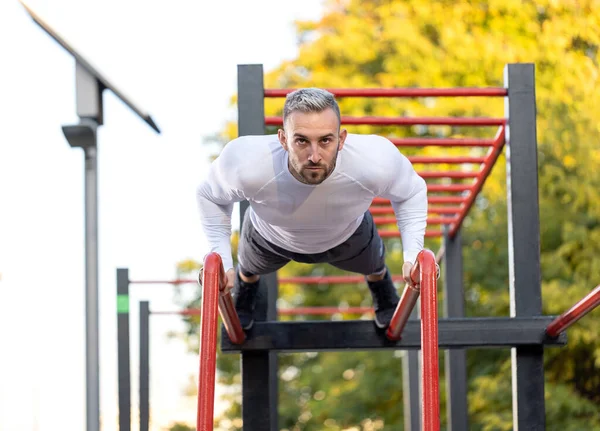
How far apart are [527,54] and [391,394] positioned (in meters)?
4.66

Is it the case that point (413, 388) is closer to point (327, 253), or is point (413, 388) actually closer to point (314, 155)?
point (327, 253)

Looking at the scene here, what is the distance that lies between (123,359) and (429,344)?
10.5 ft

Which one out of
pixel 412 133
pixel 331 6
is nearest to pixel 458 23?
pixel 412 133

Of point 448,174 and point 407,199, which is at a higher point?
point 448,174

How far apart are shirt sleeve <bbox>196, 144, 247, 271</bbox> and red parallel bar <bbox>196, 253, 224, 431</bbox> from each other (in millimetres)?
356

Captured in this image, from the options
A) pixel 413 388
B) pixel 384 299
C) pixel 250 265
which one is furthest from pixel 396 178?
pixel 413 388

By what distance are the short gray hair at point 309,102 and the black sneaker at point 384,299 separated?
1.39 metres

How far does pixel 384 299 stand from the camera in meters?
4.13

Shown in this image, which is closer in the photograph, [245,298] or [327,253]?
[327,253]

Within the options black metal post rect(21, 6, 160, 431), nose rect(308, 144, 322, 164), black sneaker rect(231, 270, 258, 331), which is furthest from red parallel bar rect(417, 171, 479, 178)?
black metal post rect(21, 6, 160, 431)

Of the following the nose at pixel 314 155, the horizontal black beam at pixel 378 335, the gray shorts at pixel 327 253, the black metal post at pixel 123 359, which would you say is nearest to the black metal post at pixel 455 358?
the black metal post at pixel 123 359

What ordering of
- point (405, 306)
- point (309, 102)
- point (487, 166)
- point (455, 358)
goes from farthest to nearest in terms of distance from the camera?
point (455, 358), point (487, 166), point (405, 306), point (309, 102)

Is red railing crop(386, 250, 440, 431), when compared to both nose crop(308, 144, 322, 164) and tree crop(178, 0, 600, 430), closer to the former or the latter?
nose crop(308, 144, 322, 164)

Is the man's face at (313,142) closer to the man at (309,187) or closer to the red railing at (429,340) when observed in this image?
the man at (309,187)
